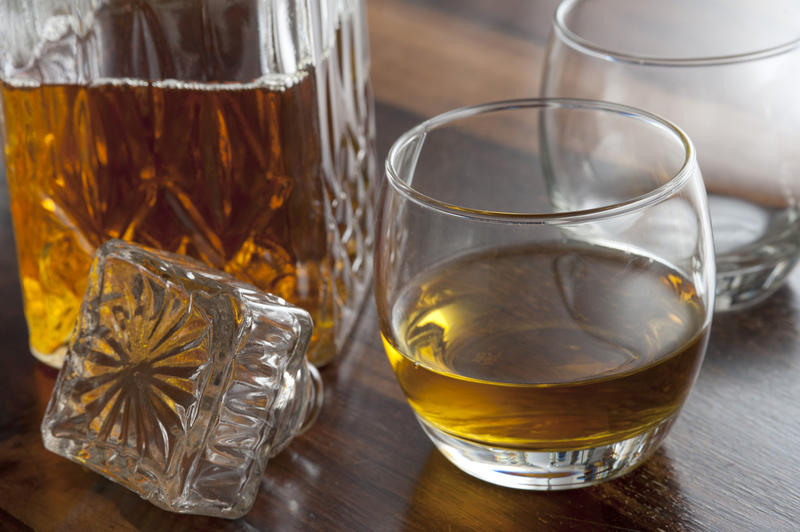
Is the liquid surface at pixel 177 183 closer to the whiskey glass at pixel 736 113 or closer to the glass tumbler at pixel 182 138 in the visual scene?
the glass tumbler at pixel 182 138

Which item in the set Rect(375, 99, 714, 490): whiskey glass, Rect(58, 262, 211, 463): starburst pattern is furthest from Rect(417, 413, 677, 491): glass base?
Rect(58, 262, 211, 463): starburst pattern

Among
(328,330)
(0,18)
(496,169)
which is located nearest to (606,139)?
(496,169)

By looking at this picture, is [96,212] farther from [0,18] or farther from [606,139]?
[606,139]

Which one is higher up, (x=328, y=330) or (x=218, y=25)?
(x=218, y=25)

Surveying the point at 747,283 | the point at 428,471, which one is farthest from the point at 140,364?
the point at 747,283

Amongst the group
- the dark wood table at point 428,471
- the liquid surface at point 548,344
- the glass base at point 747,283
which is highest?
the liquid surface at point 548,344

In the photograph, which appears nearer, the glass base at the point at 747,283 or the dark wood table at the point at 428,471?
the dark wood table at the point at 428,471

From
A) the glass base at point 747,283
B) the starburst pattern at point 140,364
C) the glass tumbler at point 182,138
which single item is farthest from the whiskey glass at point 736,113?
the starburst pattern at point 140,364
